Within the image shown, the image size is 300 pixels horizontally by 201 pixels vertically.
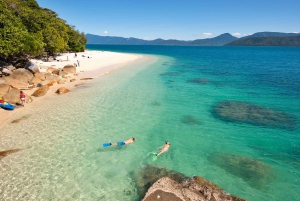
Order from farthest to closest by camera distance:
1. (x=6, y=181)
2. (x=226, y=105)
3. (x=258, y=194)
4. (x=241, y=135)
→ 1. (x=226, y=105)
2. (x=241, y=135)
3. (x=6, y=181)
4. (x=258, y=194)

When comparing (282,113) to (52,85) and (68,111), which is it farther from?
(52,85)

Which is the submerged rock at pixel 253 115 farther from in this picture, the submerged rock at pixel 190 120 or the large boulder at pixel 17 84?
the large boulder at pixel 17 84

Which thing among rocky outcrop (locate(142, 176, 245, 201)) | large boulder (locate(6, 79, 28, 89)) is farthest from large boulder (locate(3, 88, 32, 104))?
rocky outcrop (locate(142, 176, 245, 201))

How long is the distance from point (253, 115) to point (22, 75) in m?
30.2

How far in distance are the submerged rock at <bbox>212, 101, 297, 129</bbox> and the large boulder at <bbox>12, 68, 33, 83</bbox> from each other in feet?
85.4

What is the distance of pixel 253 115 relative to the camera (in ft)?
62.5

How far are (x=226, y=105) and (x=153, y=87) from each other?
39.3 ft

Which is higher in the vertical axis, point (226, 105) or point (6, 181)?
point (226, 105)

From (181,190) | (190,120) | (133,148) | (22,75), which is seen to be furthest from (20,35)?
(181,190)

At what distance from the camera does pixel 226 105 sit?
22188 mm

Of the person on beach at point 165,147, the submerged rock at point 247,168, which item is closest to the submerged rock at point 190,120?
the person on beach at point 165,147

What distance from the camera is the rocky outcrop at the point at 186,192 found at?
26.6 ft

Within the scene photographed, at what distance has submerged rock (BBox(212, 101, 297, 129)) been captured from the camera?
56.5 ft

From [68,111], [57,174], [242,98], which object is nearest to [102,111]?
[68,111]
